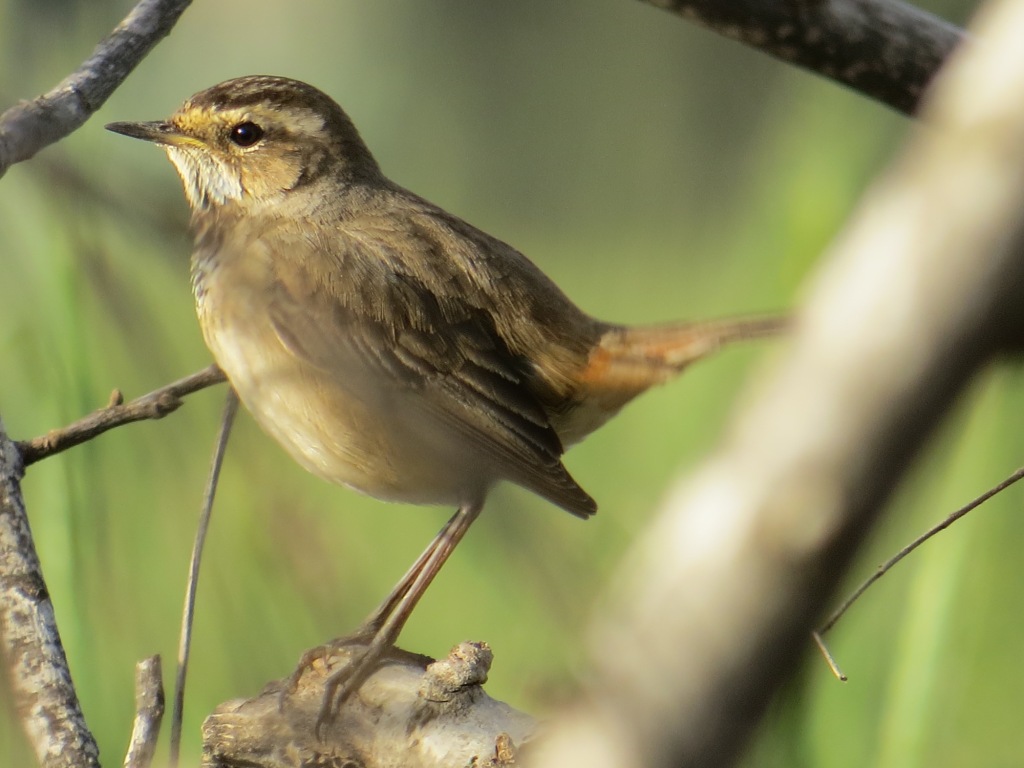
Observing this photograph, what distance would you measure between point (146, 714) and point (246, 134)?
110 cm

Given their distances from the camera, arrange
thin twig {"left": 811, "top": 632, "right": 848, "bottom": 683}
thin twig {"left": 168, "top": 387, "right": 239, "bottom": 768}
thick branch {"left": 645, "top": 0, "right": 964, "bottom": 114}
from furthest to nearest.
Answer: thick branch {"left": 645, "top": 0, "right": 964, "bottom": 114} → thin twig {"left": 168, "top": 387, "right": 239, "bottom": 768} → thin twig {"left": 811, "top": 632, "right": 848, "bottom": 683}

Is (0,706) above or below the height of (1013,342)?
below

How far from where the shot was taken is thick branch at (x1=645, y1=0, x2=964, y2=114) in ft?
6.16

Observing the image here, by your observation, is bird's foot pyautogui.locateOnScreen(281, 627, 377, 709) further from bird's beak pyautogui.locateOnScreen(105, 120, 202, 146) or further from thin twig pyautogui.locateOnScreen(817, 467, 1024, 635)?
bird's beak pyautogui.locateOnScreen(105, 120, 202, 146)

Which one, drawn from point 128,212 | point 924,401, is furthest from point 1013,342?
point 128,212

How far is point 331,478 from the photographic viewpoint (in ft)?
6.14

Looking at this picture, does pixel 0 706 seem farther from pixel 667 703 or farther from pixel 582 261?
pixel 582 261

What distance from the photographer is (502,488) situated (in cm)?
92

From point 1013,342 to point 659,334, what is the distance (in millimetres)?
1373

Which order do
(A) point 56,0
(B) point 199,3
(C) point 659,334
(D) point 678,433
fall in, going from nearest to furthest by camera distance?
(A) point 56,0, (C) point 659,334, (D) point 678,433, (B) point 199,3

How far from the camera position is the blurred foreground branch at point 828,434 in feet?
1.50

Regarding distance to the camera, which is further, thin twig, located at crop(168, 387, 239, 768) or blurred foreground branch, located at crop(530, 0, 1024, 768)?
thin twig, located at crop(168, 387, 239, 768)

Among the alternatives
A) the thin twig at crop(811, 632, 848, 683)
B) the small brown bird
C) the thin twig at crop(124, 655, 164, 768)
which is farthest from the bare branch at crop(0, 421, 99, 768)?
the thin twig at crop(811, 632, 848, 683)

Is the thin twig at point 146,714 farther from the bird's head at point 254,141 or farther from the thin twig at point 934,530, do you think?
the bird's head at point 254,141
